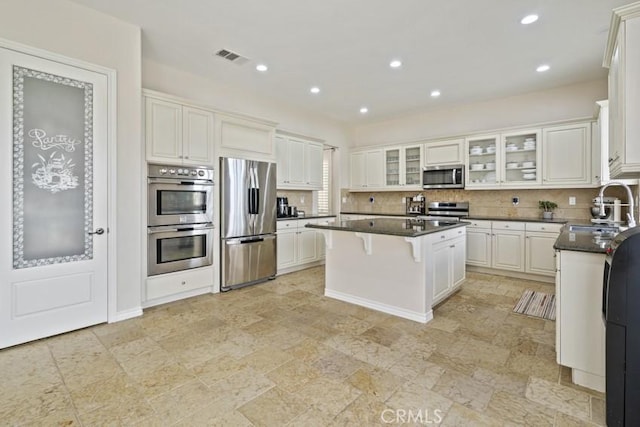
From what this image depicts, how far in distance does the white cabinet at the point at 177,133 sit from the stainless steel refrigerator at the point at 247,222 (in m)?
0.36

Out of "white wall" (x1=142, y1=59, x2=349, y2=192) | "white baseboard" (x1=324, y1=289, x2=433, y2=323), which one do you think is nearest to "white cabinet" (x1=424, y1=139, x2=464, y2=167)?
"white wall" (x1=142, y1=59, x2=349, y2=192)

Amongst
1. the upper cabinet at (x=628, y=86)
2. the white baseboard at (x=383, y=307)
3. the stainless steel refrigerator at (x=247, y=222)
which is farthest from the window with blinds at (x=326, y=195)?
the upper cabinet at (x=628, y=86)

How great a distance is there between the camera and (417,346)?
2660mm

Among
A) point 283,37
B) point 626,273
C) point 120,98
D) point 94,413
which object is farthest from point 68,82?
point 626,273

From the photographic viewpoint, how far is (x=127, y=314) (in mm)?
3256

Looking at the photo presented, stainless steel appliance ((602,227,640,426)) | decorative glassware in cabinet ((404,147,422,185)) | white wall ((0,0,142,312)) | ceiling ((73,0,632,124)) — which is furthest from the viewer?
decorative glassware in cabinet ((404,147,422,185))

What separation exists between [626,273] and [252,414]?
2151 millimetres

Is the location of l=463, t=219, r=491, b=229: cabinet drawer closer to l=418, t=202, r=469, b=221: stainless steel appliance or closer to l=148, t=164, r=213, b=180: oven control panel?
l=418, t=202, r=469, b=221: stainless steel appliance

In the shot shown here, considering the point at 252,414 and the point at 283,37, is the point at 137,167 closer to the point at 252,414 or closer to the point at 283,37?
the point at 283,37

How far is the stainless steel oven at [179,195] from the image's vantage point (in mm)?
3623

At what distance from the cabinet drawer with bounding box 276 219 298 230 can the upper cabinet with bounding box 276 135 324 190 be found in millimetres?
700

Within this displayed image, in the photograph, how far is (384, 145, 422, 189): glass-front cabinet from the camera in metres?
6.23

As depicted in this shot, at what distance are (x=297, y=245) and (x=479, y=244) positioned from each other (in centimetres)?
308

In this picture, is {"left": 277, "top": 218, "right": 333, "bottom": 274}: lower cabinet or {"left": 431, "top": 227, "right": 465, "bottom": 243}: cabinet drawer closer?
{"left": 431, "top": 227, "right": 465, "bottom": 243}: cabinet drawer
